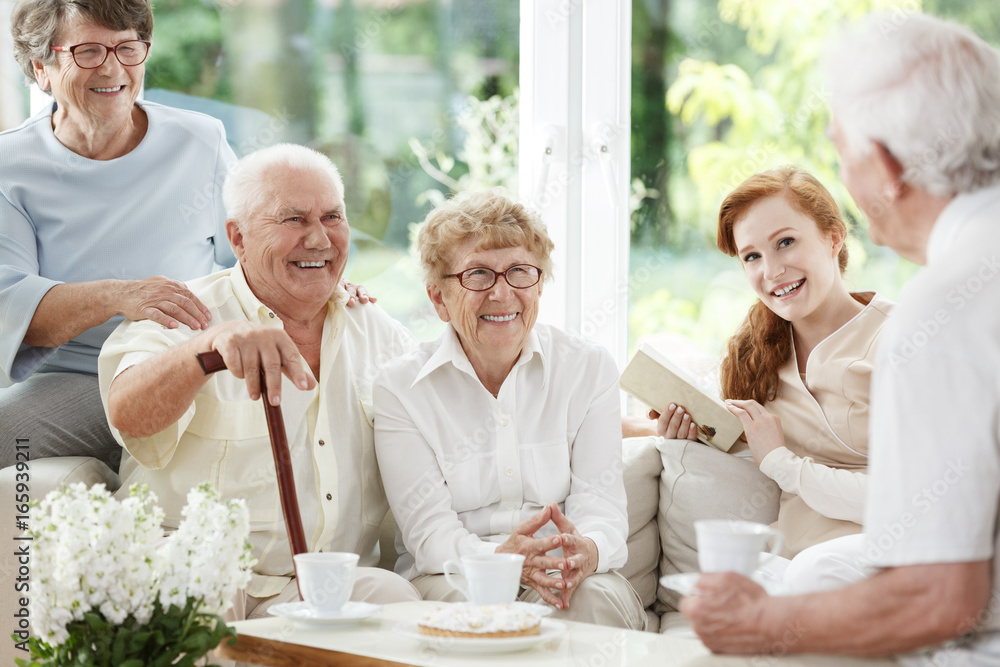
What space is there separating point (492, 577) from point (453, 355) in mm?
813

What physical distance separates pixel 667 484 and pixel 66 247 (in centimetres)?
177

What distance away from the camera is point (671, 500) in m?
2.54

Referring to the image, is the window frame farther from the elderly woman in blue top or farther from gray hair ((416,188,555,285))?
the elderly woman in blue top

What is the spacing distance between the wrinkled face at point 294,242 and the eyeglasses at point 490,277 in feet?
1.08

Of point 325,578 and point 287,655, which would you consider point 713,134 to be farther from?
point 287,655

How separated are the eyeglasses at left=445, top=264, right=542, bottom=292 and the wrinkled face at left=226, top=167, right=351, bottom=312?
33 centimetres

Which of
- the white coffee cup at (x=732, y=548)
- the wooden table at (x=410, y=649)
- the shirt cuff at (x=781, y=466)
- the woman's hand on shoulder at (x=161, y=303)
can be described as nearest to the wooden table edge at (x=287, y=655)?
the wooden table at (x=410, y=649)

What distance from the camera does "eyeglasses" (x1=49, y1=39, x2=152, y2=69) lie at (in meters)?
2.49

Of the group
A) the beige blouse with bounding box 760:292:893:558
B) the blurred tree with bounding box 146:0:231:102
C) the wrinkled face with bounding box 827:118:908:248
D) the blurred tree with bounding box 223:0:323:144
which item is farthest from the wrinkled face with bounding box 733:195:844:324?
the blurred tree with bounding box 146:0:231:102

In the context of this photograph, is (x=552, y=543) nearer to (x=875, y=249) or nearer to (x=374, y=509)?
(x=374, y=509)

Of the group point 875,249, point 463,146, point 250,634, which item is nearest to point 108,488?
point 250,634

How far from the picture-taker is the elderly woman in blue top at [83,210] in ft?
7.84

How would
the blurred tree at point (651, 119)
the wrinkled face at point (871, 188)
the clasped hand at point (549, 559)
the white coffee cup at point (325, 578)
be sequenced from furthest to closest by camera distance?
the blurred tree at point (651, 119) < the clasped hand at point (549, 559) < the white coffee cup at point (325, 578) < the wrinkled face at point (871, 188)

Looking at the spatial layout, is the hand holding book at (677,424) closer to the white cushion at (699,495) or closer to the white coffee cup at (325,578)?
the white cushion at (699,495)
